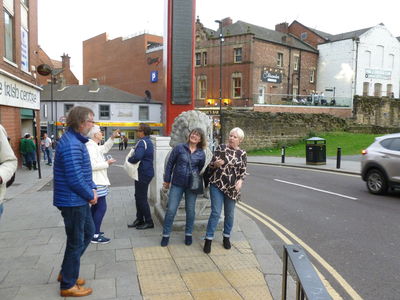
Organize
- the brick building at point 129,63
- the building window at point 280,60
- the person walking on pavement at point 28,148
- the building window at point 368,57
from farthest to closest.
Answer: the brick building at point 129,63
the building window at point 368,57
the building window at point 280,60
the person walking on pavement at point 28,148

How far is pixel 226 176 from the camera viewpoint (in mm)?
5000

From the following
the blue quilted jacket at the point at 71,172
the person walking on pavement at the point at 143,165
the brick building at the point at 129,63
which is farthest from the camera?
the brick building at the point at 129,63

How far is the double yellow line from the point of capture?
4.11 m

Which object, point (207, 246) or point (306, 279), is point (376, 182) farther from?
point (306, 279)

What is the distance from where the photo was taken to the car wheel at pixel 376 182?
9.74 metres

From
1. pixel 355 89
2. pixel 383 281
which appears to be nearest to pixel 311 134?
pixel 355 89

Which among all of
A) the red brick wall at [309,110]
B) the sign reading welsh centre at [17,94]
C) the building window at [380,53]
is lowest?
the sign reading welsh centre at [17,94]

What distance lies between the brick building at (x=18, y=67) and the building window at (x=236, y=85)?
78.7 feet

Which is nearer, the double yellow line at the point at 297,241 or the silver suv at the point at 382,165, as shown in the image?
the double yellow line at the point at 297,241

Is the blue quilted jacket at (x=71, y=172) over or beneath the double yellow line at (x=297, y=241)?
over

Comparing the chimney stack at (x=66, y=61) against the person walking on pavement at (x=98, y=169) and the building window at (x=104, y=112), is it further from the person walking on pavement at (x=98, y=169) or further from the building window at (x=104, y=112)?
the person walking on pavement at (x=98, y=169)

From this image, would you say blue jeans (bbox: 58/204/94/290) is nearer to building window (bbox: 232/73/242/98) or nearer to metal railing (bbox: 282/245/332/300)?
metal railing (bbox: 282/245/332/300)

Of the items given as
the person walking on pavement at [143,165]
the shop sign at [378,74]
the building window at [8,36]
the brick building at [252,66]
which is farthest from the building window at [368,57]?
the person walking on pavement at [143,165]

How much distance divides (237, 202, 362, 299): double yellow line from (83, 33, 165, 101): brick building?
39779 millimetres
